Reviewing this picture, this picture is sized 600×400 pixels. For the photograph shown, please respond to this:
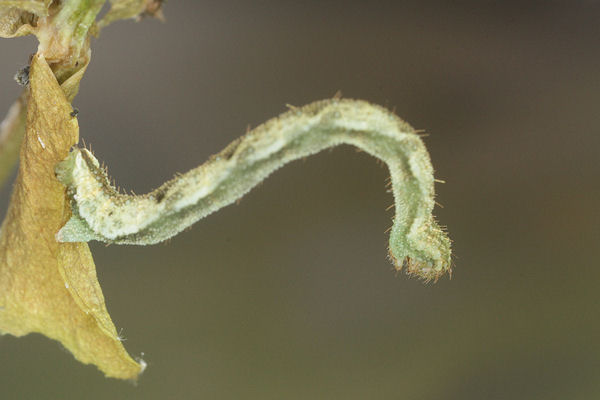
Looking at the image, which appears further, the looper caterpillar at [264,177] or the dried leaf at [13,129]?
the dried leaf at [13,129]

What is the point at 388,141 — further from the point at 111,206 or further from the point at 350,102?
the point at 111,206

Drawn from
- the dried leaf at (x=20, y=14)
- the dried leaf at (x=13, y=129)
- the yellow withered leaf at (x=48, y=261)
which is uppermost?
the dried leaf at (x=20, y=14)

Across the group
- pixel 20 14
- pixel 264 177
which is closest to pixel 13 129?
pixel 20 14

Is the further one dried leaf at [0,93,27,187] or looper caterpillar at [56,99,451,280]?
dried leaf at [0,93,27,187]

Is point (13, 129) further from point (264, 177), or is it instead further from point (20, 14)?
point (264, 177)

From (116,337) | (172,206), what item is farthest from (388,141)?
(116,337)
